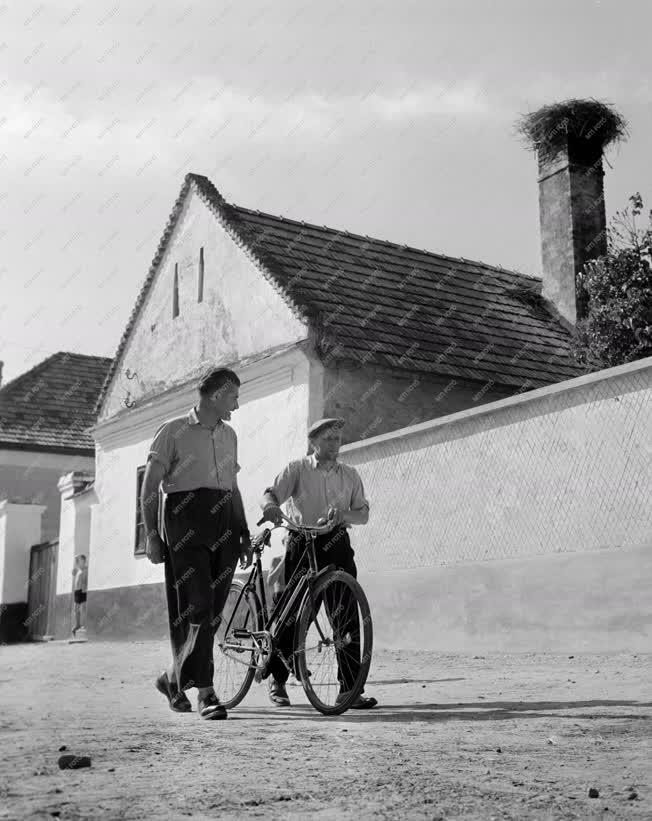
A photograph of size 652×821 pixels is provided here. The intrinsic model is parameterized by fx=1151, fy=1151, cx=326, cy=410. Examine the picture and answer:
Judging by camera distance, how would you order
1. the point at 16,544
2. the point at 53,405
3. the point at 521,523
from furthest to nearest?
1. the point at 53,405
2. the point at 16,544
3. the point at 521,523

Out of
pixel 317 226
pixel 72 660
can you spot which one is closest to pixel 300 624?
pixel 72 660

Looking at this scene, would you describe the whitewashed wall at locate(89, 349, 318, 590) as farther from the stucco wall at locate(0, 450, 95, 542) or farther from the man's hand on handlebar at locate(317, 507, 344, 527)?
the man's hand on handlebar at locate(317, 507, 344, 527)

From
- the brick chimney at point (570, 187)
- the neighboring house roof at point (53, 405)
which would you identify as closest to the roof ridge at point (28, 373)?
the neighboring house roof at point (53, 405)

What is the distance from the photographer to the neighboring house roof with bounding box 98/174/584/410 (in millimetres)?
15531

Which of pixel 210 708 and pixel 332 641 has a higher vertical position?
pixel 332 641

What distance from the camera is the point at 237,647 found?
22.6 ft

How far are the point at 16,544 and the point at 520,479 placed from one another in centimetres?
1370

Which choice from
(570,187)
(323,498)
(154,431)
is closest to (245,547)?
(323,498)

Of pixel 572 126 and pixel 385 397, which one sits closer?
pixel 385 397

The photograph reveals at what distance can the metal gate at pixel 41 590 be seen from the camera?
2114 centimetres

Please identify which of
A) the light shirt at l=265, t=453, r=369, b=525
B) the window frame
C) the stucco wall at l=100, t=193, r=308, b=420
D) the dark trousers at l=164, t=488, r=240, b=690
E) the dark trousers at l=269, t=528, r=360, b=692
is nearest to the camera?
the dark trousers at l=164, t=488, r=240, b=690

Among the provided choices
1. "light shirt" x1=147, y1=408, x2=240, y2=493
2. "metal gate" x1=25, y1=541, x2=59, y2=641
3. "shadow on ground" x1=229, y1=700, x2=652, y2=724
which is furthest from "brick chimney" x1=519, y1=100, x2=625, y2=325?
"light shirt" x1=147, y1=408, x2=240, y2=493

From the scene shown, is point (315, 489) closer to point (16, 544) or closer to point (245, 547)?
point (245, 547)

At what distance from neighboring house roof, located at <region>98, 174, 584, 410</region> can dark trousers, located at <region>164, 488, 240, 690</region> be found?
27.2ft
